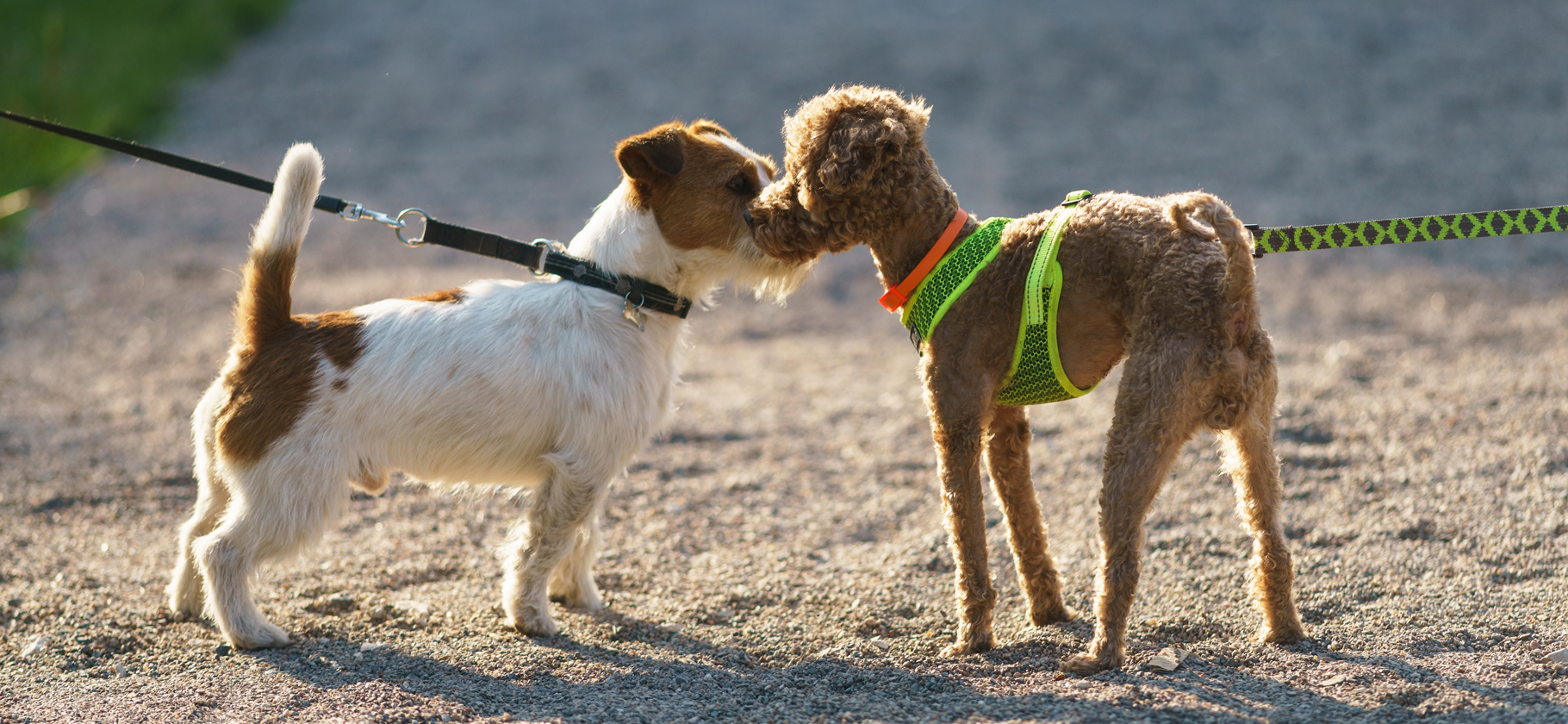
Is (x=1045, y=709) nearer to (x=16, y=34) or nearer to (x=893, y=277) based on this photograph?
(x=893, y=277)

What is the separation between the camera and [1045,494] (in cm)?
557

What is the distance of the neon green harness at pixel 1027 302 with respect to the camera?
3.37 metres

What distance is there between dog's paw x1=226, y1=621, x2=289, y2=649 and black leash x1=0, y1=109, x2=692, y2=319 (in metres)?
1.50

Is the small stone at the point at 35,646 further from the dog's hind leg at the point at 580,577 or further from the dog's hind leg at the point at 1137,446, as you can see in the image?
the dog's hind leg at the point at 1137,446

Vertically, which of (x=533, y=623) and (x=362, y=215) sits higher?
(x=362, y=215)

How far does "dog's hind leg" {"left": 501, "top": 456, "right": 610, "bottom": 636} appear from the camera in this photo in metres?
4.06

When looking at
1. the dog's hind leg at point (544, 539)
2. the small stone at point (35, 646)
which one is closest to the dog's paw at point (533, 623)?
the dog's hind leg at point (544, 539)

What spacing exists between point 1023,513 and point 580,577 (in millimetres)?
1797

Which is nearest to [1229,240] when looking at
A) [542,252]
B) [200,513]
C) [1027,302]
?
[1027,302]

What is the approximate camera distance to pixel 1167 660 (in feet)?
11.6

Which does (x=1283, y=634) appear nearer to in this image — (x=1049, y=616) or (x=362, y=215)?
(x=1049, y=616)

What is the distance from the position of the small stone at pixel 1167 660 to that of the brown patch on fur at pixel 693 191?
2036 millimetres

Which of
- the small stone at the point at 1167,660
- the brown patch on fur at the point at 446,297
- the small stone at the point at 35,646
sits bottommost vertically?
the small stone at the point at 35,646

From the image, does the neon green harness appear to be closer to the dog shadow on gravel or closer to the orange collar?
the orange collar
